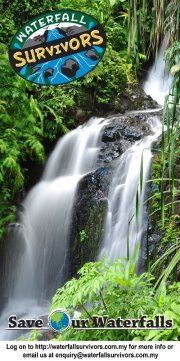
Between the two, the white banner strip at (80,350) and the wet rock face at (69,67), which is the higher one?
the wet rock face at (69,67)

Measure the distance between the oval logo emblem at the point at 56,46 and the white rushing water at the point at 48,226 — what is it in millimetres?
1587

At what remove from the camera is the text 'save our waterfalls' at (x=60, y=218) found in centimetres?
332

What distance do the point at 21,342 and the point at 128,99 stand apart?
142 inches

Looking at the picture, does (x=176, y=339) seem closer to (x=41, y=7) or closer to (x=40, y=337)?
(x=40, y=337)

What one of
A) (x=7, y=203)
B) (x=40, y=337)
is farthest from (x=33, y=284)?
(x=40, y=337)

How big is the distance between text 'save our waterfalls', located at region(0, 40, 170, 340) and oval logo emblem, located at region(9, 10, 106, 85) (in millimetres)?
1051

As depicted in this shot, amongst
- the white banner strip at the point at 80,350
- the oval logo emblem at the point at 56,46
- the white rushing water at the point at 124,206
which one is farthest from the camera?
the white rushing water at the point at 124,206

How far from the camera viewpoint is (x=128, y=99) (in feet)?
16.2

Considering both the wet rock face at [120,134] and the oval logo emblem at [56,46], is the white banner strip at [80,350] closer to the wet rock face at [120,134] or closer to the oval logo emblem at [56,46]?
the oval logo emblem at [56,46]

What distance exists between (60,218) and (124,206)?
60cm

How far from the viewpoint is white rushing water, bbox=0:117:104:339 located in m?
3.46

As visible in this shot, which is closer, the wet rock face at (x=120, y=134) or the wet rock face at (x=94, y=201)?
the wet rock face at (x=94, y=201)

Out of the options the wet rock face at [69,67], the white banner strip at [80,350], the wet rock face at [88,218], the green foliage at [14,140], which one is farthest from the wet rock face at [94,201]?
the white banner strip at [80,350]

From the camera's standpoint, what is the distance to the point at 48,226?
3.74 m
